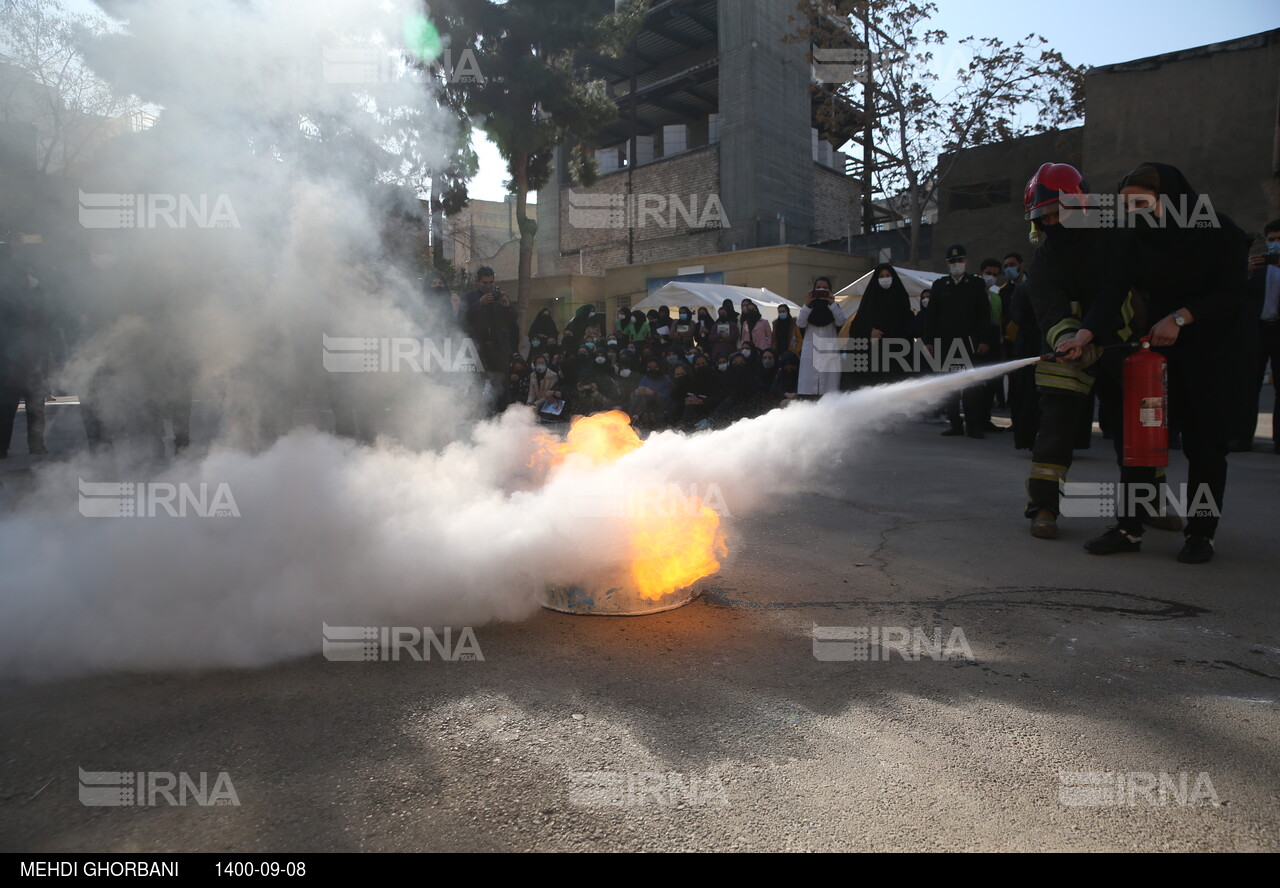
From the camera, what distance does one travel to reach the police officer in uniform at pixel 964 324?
927 centimetres

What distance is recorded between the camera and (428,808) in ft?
6.38

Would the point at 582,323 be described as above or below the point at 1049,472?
above

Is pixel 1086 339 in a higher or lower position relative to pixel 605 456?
higher

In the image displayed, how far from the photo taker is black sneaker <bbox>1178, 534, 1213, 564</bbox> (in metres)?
4.17

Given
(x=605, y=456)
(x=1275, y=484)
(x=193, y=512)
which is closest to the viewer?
(x=193, y=512)

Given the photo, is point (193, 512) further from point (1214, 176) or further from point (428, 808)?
point (1214, 176)

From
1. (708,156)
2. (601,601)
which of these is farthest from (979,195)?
(601,601)

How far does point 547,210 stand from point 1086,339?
3578 centimetres

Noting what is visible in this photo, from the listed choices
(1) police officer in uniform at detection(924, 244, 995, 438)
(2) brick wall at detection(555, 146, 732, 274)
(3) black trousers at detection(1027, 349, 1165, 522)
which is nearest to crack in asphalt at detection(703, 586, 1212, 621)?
(3) black trousers at detection(1027, 349, 1165, 522)

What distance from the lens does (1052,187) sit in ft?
15.1

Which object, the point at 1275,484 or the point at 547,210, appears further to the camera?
the point at 547,210

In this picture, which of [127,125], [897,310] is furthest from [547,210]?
[127,125]

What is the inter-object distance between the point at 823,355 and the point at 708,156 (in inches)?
914

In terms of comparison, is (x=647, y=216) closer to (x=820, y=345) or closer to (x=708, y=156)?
(x=708, y=156)
